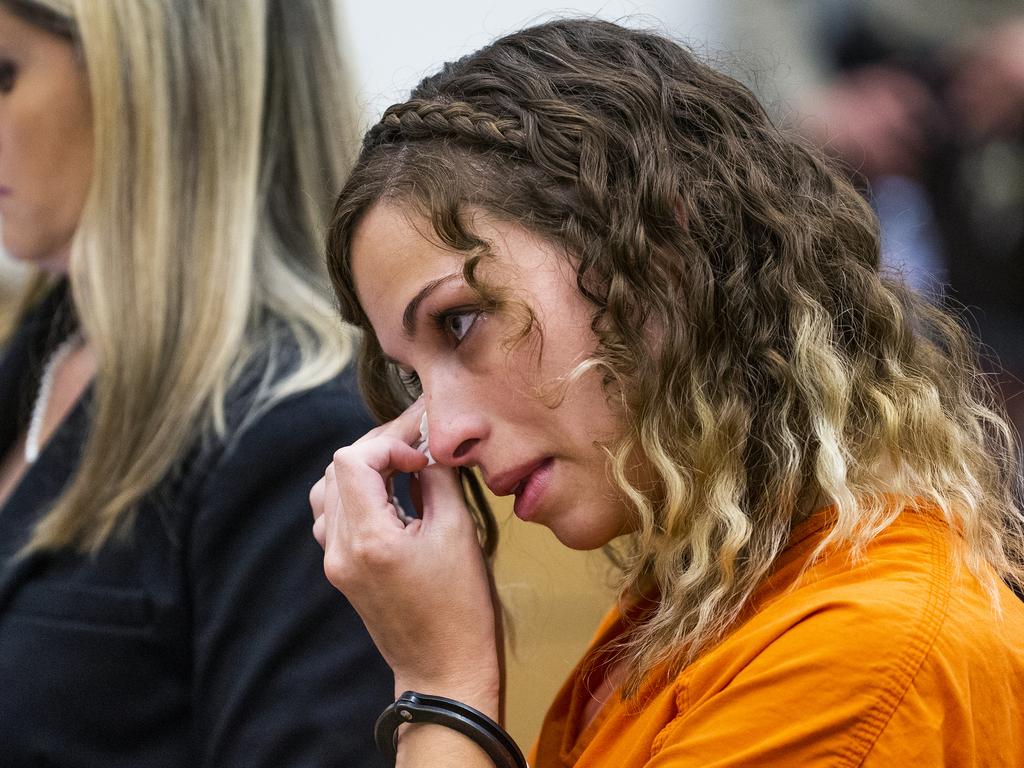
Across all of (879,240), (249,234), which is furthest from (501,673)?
(249,234)

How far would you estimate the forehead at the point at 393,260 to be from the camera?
48.9 inches

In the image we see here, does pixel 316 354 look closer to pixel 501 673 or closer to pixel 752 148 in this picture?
pixel 501 673

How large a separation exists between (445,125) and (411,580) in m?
0.48

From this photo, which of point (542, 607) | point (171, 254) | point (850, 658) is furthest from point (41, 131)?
point (850, 658)

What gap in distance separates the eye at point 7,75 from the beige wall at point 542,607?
0.89 meters

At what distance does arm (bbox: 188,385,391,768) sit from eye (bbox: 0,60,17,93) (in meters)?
0.61

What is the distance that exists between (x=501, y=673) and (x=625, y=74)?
2.12 feet

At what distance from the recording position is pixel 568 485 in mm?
1260

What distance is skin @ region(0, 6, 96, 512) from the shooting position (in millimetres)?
1764

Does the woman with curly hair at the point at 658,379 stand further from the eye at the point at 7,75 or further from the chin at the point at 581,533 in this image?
the eye at the point at 7,75

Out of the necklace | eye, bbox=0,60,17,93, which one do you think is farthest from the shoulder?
eye, bbox=0,60,17,93

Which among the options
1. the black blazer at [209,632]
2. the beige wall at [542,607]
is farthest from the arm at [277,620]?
the beige wall at [542,607]

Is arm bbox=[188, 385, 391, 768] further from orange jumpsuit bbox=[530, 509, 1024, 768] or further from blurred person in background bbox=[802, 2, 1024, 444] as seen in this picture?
blurred person in background bbox=[802, 2, 1024, 444]

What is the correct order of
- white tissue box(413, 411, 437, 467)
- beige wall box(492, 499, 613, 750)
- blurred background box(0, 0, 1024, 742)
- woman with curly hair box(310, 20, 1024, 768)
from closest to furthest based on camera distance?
woman with curly hair box(310, 20, 1024, 768) → white tissue box(413, 411, 437, 467) → beige wall box(492, 499, 613, 750) → blurred background box(0, 0, 1024, 742)
